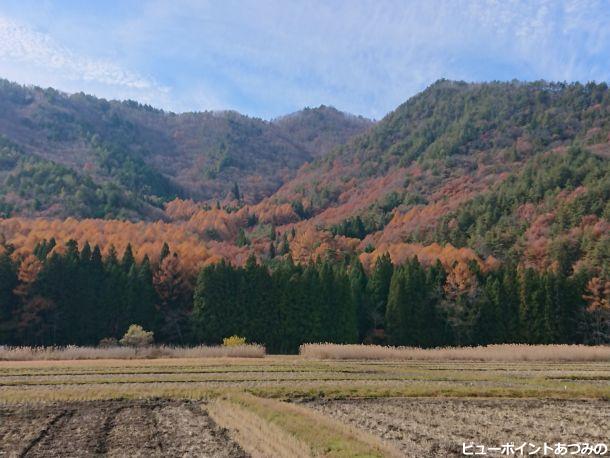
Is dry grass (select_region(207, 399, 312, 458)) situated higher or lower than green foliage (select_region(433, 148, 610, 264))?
lower

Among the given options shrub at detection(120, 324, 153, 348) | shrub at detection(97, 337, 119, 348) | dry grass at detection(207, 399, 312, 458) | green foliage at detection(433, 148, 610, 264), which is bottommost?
shrub at detection(97, 337, 119, 348)

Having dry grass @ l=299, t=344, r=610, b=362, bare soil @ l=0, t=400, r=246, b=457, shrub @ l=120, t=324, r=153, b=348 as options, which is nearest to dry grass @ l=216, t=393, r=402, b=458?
bare soil @ l=0, t=400, r=246, b=457

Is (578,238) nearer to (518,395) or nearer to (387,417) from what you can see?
(518,395)

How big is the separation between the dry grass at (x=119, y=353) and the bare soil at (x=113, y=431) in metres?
27.9

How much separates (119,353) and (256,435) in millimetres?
37470

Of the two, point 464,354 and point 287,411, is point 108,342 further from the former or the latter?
point 287,411

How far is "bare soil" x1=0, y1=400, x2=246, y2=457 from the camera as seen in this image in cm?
1533

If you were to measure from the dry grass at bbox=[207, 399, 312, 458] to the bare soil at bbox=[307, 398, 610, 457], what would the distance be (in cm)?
269

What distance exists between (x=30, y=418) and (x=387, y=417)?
12.3 m

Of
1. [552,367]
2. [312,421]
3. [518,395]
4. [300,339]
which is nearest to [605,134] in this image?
[300,339]

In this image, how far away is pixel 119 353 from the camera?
168ft

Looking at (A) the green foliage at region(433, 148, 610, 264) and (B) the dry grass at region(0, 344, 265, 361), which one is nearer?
(B) the dry grass at region(0, 344, 265, 361)

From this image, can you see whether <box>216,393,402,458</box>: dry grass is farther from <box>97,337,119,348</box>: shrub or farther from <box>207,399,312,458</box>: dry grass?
<box>97,337,119,348</box>: shrub

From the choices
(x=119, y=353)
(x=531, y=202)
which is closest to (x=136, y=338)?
(x=119, y=353)
